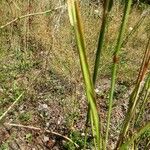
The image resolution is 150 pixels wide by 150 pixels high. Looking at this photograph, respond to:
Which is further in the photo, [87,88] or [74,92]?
[74,92]

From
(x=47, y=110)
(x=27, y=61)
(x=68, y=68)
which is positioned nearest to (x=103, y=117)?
(x=47, y=110)

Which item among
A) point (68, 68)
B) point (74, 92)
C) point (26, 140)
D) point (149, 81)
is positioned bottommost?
point (149, 81)

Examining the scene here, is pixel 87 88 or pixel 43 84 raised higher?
pixel 43 84

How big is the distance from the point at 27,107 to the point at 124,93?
1.08m

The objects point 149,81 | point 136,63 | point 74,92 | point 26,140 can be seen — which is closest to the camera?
point 149,81

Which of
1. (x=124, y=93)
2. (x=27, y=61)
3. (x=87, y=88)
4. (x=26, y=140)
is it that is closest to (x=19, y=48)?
(x=27, y=61)

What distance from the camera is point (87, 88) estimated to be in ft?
2.05

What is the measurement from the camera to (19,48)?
4.00 m

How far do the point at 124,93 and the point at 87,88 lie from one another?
119 inches

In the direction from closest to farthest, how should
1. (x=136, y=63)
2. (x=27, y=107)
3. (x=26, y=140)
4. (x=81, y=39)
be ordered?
(x=81, y=39) < (x=26, y=140) < (x=27, y=107) < (x=136, y=63)

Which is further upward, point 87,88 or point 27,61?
point 27,61

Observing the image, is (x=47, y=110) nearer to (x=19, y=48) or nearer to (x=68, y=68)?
(x=68, y=68)

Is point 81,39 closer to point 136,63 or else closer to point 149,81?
point 149,81

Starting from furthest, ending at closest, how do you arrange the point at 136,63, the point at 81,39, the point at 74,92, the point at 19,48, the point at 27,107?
the point at 136,63, the point at 19,48, the point at 74,92, the point at 27,107, the point at 81,39
